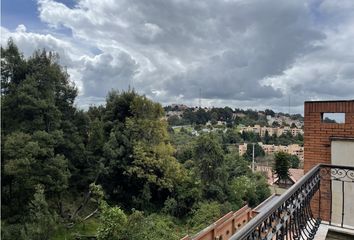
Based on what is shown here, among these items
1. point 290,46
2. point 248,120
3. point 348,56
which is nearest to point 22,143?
point 290,46

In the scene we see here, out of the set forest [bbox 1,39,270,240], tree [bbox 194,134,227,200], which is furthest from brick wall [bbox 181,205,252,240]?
tree [bbox 194,134,227,200]

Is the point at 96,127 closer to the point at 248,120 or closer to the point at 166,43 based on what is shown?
the point at 166,43

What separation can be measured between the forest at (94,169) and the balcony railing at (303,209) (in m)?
7.62

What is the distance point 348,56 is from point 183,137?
2215 centimetres

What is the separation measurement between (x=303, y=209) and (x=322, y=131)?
1650 millimetres

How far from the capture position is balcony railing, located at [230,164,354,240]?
1.43 metres

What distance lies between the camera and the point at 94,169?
15.0 m

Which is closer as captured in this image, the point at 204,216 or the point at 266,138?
the point at 204,216

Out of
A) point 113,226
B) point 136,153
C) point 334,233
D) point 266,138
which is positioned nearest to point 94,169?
point 136,153

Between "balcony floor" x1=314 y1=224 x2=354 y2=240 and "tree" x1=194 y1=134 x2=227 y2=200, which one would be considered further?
"tree" x1=194 y1=134 x2=227 y2=200

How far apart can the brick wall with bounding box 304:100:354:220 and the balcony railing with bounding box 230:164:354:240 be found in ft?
0.33

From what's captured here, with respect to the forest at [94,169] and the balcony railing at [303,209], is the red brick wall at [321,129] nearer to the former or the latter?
the balcony railing at [303,209]

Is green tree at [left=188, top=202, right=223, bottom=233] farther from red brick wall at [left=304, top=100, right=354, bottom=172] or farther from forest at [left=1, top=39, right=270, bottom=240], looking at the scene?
red brick wall at [left=304, top=100, right=354, bottom=172]

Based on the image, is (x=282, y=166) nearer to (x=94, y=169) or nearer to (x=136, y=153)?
(x=136, y=153)
